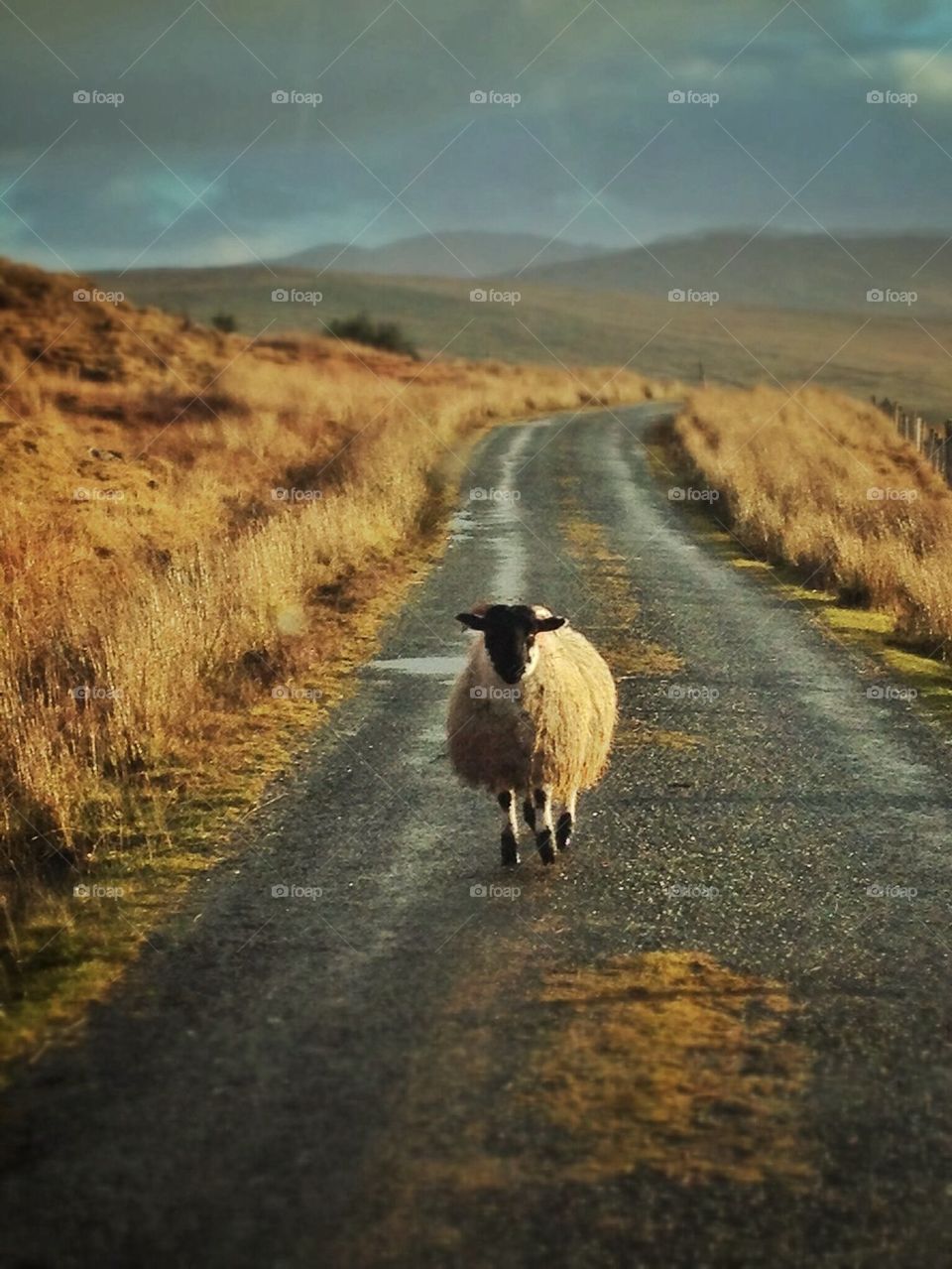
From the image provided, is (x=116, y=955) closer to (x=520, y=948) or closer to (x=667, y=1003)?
(x=520, y=948)

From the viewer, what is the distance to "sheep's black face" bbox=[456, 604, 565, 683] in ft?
27.1

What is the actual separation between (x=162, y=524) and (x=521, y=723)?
540 inches

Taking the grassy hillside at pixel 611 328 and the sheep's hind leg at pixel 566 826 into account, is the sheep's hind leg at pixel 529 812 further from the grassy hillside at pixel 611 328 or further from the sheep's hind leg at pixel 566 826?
the grassy hillside at pixel 611 328

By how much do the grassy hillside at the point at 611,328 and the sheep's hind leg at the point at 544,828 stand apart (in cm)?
4255

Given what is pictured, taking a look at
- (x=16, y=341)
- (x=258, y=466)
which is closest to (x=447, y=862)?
(x=258, y=466)

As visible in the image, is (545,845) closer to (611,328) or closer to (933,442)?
(933,442)

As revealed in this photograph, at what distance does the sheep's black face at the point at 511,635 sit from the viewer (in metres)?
8.25

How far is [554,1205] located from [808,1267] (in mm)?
837

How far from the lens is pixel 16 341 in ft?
117

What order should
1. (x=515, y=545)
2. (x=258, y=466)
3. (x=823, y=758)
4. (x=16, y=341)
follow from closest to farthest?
(x=823, y=758) → (x=515, y=545) → (x=258, y=466) → (x=16, y=341)

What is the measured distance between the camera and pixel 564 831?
8688mm

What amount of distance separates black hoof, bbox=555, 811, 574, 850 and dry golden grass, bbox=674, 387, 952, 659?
776 centimetres

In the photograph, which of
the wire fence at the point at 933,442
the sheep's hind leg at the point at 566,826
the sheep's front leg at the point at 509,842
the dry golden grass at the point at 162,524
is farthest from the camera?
the wire fence at the point at 933,442

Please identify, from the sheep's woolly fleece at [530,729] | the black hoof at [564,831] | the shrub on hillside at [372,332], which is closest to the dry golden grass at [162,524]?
the sheep's woolly fleece at [530,729]
